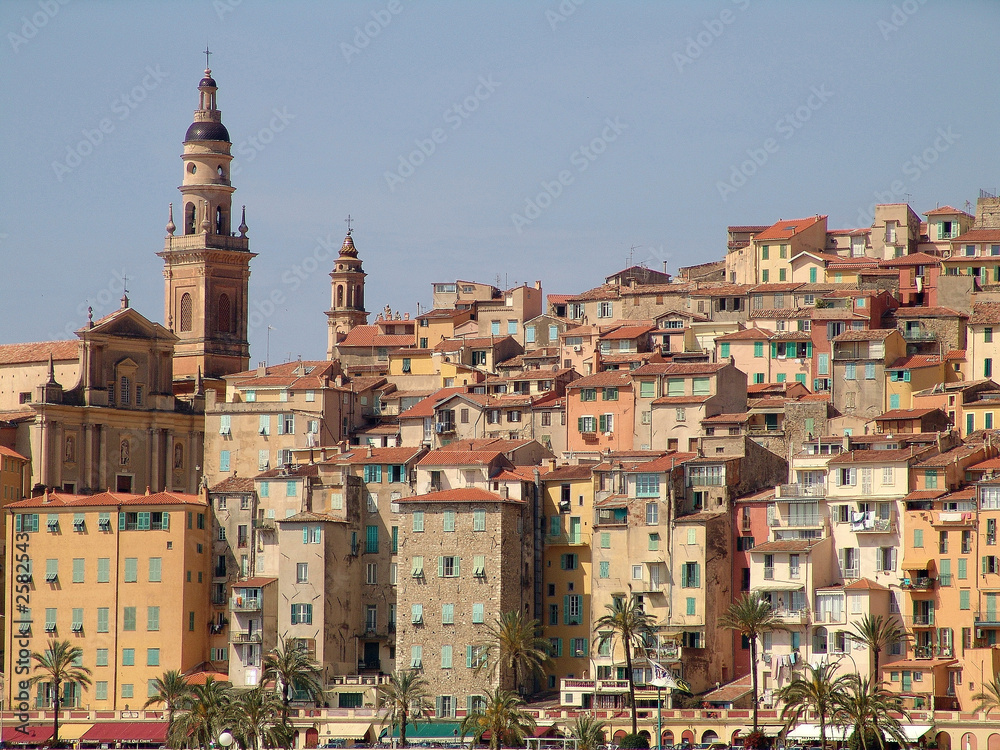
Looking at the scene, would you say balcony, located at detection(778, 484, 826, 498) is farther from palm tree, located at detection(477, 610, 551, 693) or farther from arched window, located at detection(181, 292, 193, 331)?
arched window, located at detection(181, 292, 193, 331)

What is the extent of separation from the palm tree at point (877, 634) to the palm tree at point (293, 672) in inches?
996

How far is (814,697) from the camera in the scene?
93.4m

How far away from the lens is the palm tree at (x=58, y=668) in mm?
111469

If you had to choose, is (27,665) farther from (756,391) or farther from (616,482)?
(756,391)

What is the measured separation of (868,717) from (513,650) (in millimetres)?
18177

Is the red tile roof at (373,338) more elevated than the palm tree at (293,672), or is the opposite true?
the red tile roof at (373,338)

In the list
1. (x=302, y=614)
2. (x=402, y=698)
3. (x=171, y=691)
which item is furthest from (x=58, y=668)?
(x=402, y=698)

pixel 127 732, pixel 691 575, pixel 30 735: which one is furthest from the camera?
pixel 30 735

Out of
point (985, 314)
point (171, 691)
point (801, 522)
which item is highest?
point (985, 314)

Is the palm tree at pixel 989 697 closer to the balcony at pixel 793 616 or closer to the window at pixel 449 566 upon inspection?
the balcony at pixel 793 616

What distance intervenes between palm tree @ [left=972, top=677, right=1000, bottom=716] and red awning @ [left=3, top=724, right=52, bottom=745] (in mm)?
44004

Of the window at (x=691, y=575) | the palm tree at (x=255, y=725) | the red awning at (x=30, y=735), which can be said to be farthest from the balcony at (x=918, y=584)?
the red awning at (x=30, y=735)

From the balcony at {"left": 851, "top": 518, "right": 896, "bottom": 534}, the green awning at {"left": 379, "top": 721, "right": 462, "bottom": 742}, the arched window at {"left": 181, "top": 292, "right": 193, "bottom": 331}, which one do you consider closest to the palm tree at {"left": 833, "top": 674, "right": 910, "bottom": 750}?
the balcony at {"left": 851, "top": 518, "right": 896, "bottom": 534}

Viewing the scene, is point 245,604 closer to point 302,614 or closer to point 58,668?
point 302,614
